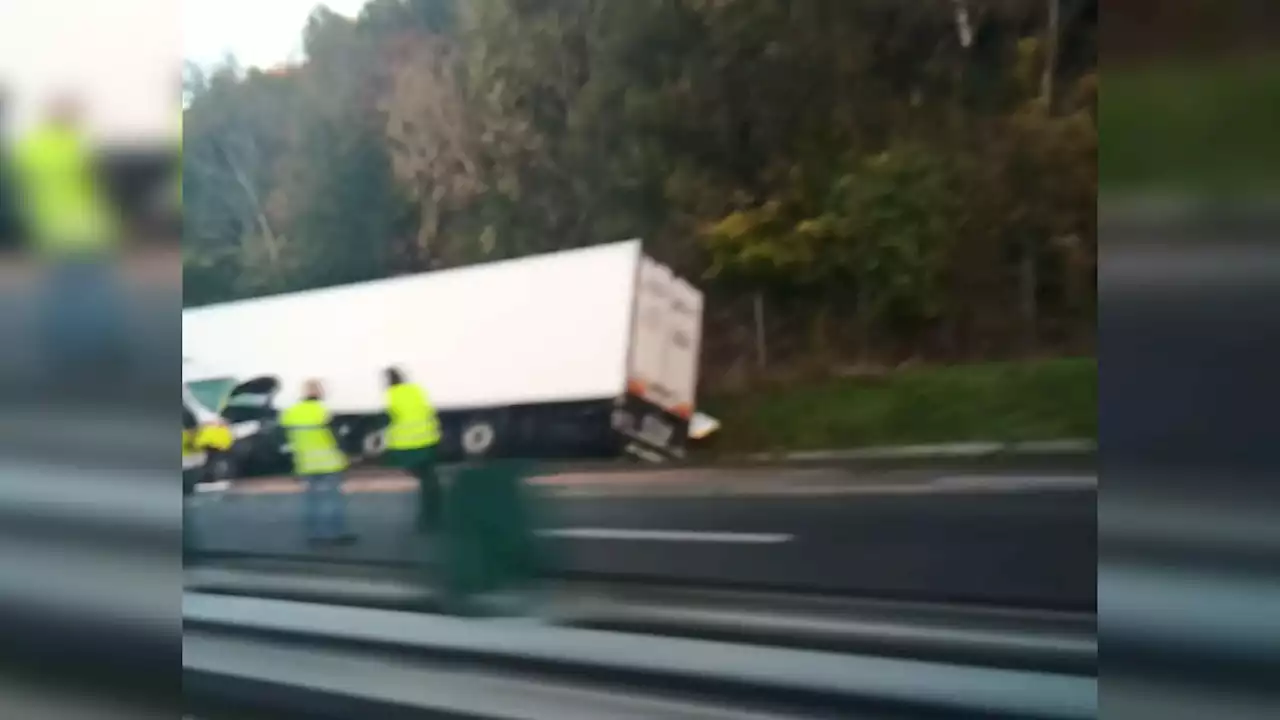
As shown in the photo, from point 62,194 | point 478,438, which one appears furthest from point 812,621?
point 62,194

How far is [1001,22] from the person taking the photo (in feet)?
5.68

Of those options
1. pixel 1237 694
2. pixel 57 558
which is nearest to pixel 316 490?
pixel 57 558

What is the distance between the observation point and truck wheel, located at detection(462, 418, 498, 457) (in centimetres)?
209

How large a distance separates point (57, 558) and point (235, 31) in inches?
46.2

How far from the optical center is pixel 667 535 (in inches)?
77.5

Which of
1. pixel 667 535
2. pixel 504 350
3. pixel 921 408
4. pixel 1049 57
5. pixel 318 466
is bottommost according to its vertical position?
pixel 667 535

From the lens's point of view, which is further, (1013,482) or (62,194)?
(62,194)

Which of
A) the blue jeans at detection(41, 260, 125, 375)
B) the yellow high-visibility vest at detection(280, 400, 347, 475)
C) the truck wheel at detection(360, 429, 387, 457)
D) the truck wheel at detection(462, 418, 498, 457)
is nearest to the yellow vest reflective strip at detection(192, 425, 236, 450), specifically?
the yellow high-visibility vest at detection(280, 400, 347, 475)

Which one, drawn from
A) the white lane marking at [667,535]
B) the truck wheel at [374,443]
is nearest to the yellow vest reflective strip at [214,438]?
the truck wheel at [374,443]

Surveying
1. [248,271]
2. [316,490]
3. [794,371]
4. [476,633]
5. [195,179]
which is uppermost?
[195,179]

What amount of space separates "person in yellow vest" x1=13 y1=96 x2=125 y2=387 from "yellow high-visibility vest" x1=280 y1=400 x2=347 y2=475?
0.36 m

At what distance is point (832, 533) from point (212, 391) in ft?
4.37

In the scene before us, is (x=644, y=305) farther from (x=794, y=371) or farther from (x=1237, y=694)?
(x=1237, y=694)

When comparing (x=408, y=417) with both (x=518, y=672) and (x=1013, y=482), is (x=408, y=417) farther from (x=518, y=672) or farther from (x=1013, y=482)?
(x=1013, y=482)
